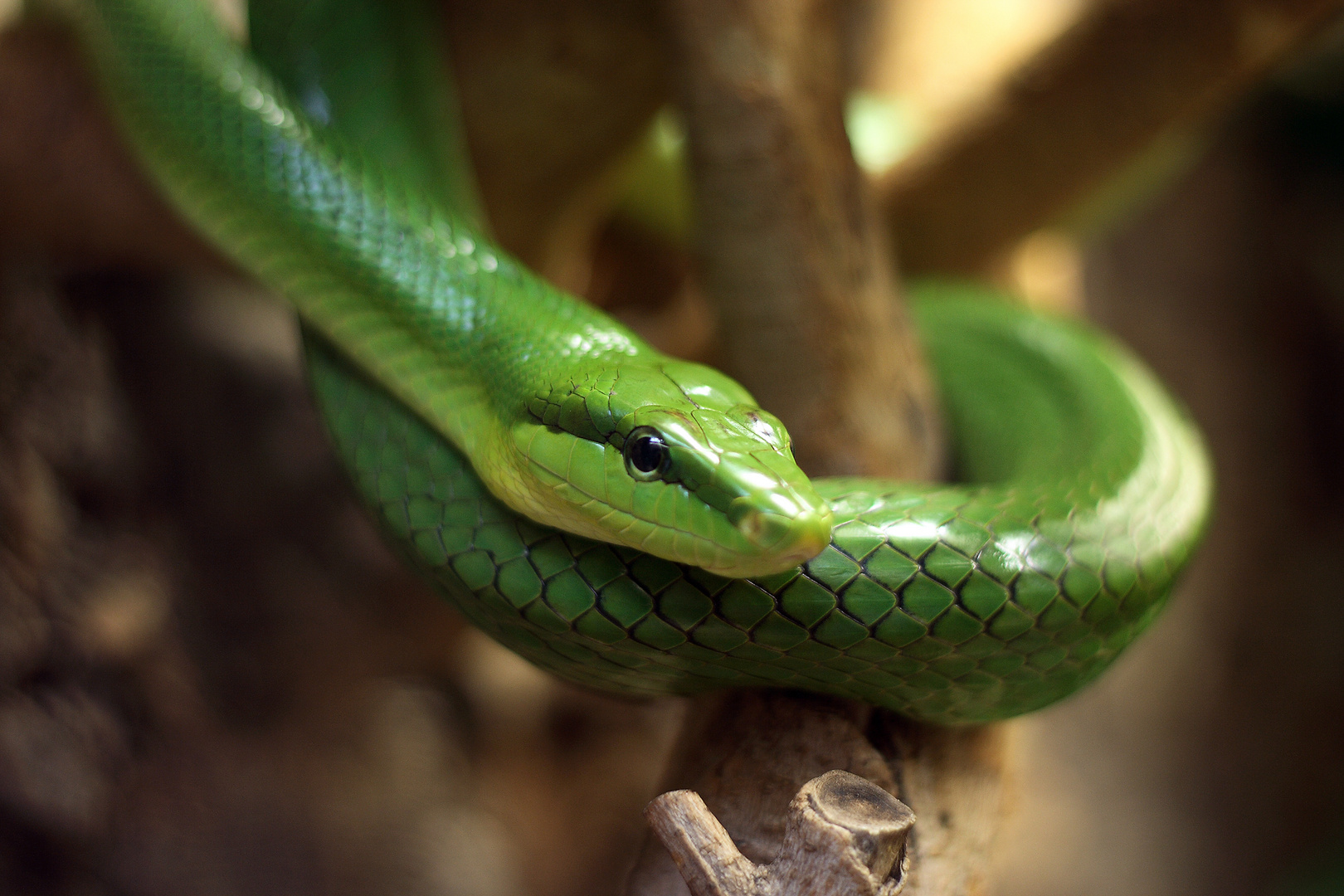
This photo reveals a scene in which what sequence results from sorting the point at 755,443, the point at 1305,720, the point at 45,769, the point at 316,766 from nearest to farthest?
the point at 755,443 < the point at 45,769 < the point at 316,766 < the point at 1305,720

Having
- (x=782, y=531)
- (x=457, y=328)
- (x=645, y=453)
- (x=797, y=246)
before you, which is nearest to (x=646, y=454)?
(x=645, y=453)

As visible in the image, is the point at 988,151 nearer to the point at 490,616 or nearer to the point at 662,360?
the point at 662,360

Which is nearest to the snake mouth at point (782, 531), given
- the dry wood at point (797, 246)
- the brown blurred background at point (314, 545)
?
the dry wood at point (797, 246)

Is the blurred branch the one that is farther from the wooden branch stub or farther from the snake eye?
the wooden branch stub

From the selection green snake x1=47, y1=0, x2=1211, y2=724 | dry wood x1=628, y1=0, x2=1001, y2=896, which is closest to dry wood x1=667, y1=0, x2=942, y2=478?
dry wood x1=628, y1=0, x2=1001, y2=896

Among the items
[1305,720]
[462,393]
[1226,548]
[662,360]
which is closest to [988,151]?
[662,360]

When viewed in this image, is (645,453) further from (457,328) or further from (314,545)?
(314,545)
